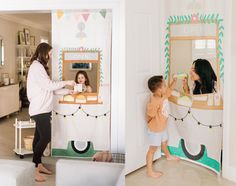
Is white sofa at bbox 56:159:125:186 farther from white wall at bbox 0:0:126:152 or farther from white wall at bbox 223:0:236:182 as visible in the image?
white wall at bbox 223:0:236:182

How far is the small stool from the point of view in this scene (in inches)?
82.1

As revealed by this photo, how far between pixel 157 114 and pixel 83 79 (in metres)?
1.04

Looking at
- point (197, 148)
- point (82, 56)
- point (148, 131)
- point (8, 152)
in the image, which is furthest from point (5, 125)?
point (197, 148)

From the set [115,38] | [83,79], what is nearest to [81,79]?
[83,79]

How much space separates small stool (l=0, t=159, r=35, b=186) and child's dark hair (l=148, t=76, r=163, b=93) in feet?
5.11

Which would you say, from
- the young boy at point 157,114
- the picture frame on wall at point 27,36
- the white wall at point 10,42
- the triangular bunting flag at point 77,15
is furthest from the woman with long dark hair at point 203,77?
the picture frame on wall at point 27,36

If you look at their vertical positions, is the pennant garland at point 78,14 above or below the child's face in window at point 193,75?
above

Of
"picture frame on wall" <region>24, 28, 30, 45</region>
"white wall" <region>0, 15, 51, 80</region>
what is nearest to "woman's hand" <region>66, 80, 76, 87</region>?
"white wall" <region>0, 15, 51, 80</region>

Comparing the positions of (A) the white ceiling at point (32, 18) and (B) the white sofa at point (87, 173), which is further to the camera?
(A) the white ceiling at point (32, 18)

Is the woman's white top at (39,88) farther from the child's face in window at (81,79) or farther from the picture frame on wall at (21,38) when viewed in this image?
the picture frame on wall at (21,38)

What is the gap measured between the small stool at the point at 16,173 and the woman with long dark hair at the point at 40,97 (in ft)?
3.73

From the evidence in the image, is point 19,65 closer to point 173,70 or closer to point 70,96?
point 70,96

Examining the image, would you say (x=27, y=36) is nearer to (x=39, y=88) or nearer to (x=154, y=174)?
(x=39, y=88)

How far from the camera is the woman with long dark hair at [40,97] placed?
3447mm
